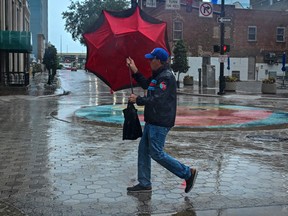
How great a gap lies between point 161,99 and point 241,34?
45778 mm

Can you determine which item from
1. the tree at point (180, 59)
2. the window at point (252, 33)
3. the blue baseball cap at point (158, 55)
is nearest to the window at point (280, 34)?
the window at point (252, 33)

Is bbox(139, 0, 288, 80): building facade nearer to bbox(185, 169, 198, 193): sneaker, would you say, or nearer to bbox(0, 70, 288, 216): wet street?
bbox(0, 70, 288, 216): wet street

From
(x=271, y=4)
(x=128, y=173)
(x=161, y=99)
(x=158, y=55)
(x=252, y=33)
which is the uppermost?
(x=271, y=4)

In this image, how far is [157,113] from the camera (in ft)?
17.2

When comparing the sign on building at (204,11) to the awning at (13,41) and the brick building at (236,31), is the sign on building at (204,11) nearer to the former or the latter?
the awning at (13,41)

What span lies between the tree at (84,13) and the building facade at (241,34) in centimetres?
1288

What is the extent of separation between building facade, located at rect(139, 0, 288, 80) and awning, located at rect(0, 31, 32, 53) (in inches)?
822

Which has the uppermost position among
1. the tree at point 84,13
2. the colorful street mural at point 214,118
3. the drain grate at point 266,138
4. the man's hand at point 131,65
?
the tree at point 84,13

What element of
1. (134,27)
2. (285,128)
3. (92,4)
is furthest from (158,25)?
(92,4)

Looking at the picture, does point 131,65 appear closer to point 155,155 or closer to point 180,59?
point 155,155

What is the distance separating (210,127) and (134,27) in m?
6.39

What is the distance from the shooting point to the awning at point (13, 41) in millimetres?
27781

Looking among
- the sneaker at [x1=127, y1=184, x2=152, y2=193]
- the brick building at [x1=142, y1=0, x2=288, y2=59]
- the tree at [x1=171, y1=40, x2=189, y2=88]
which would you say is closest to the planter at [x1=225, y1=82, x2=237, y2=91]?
the tree at [x1=171, y1=40, x2=189, y2=88]

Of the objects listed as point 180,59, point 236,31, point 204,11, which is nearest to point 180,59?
point 180,59
